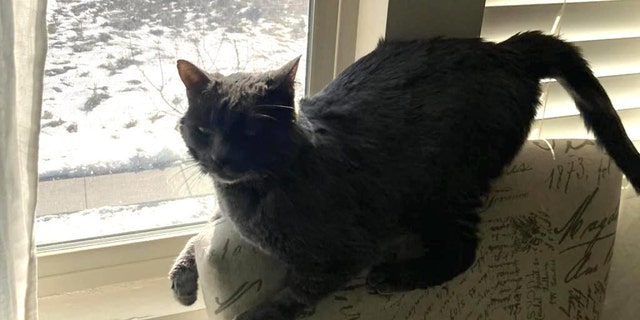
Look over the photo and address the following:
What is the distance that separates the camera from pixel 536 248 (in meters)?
1.06

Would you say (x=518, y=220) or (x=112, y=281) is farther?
(x=112, y=281)

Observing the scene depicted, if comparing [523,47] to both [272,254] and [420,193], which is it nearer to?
[420,193]

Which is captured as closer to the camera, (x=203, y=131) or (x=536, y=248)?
(x=203, y=131)

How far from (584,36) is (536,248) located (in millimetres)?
456

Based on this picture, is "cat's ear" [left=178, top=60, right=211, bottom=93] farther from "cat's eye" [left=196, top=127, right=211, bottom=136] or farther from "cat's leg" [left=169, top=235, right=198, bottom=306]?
"cat's leg" [left=169, top=235, right=198, bottom=306]

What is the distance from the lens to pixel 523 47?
1.02 meters

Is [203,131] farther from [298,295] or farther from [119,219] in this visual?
[119,219]

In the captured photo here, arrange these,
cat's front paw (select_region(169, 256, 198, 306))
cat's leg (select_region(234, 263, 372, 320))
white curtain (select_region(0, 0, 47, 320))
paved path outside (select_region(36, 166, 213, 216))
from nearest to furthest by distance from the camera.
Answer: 1. white curtain (select_region(0, 0, 47, 320))
2. cat's leg (select_region(234, 263, 372, 320))
3. cat's front paw (select_region(169, 256, 198, 306))
4. paved path outside (select_region(36, 166, 213, 216))

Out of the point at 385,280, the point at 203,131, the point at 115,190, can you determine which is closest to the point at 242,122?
the point at 203,131

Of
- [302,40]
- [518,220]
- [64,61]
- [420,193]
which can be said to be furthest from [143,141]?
[518,220]

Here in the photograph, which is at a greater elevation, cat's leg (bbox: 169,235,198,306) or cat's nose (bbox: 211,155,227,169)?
cat's nose (bbox: 211,155,227,169)

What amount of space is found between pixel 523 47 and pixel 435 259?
331 mm

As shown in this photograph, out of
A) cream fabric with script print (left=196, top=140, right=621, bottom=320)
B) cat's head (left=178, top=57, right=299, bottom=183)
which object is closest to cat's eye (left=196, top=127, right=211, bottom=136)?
cat's head (left=178, top=57, right=299, bottom=183)

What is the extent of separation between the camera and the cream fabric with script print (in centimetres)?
99
